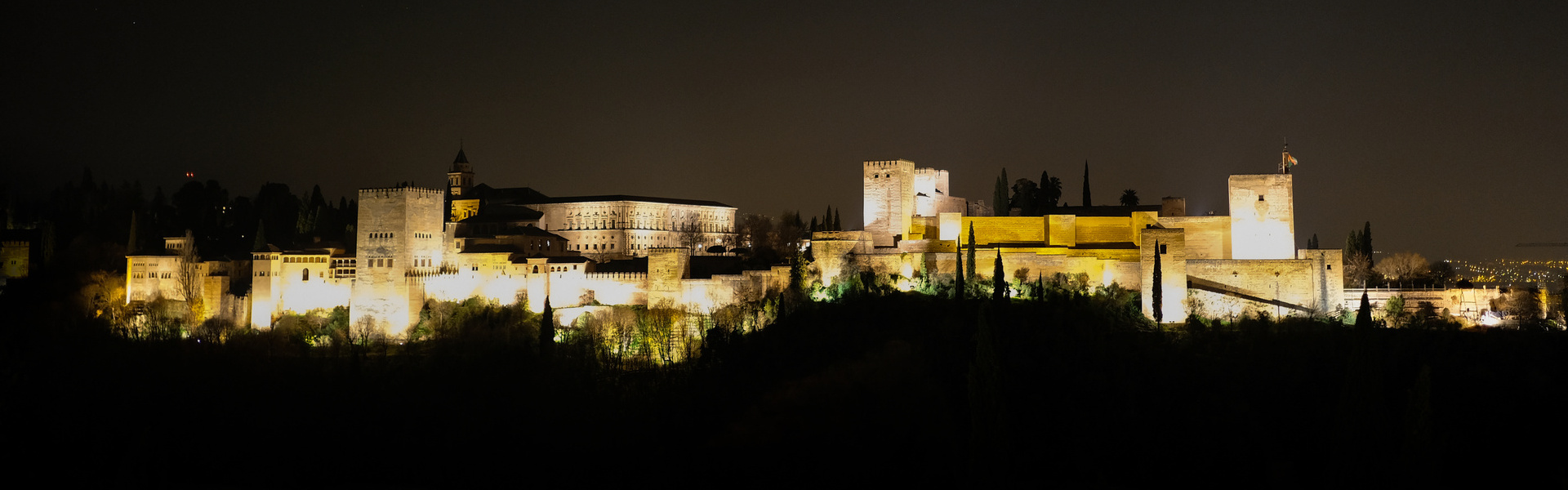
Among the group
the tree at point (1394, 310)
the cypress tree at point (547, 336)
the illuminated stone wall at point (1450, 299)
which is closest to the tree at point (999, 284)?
the illuminated stone wall at point (1450, 299)

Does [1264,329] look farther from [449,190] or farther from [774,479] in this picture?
[449,190]

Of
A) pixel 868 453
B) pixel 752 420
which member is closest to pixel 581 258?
pixel 752 420

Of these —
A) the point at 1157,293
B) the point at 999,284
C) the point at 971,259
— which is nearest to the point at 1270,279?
the point at 1157,293

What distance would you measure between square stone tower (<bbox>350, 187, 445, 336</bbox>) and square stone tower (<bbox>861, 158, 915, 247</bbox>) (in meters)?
16.8

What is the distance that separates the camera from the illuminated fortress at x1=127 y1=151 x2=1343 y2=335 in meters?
40.1

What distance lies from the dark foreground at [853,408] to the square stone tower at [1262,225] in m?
5.69

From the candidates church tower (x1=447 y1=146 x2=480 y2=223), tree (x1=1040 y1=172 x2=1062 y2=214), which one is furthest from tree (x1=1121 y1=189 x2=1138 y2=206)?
church tower (x1=447 y1=146 x2=480 y2=223)

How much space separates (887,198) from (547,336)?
1443 centimetres

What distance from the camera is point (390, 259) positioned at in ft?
146

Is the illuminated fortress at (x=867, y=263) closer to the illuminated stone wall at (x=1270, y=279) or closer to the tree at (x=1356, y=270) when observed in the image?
the illuminated stone wall at (x=1270, y=279)

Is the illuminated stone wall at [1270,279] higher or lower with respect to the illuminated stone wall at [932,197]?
lower

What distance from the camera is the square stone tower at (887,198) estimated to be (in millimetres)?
46969

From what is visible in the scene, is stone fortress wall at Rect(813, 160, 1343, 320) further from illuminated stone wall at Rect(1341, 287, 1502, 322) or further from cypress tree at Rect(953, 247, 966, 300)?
illuminated stone wall at Rect(1341, 287, 1502, 322)

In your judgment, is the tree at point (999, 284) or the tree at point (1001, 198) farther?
the tree at point (1001, 198)
